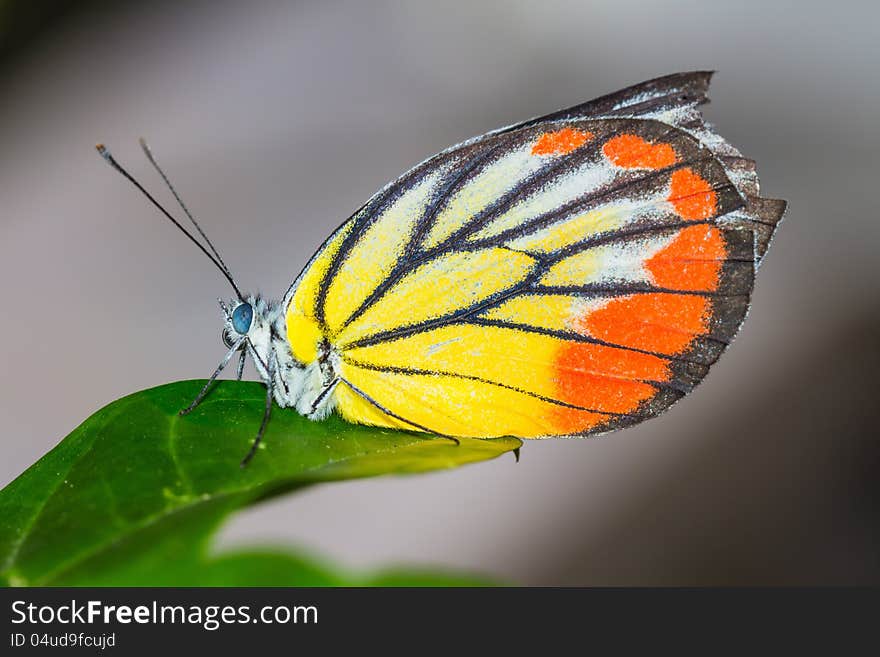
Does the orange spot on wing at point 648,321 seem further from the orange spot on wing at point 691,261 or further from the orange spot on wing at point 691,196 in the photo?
the orange spot on wing at point 691,196

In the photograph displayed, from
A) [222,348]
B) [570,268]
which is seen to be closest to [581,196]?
[570,268]

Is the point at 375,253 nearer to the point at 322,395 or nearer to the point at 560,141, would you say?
the point at 322,395

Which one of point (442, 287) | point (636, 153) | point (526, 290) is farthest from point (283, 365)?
point (636, 153)

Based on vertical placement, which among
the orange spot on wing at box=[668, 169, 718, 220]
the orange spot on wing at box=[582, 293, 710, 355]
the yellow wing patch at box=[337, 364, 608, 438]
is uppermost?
the orange spot on wing at box=[668, 169, 718, 220]

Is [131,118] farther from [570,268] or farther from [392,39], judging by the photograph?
[570,268]

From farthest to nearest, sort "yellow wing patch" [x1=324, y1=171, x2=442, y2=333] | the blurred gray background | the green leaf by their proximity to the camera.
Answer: the blurred gray background → "yellow wing patch" [x1=324, y1=171, x2=442, y2=333] → the green leaf

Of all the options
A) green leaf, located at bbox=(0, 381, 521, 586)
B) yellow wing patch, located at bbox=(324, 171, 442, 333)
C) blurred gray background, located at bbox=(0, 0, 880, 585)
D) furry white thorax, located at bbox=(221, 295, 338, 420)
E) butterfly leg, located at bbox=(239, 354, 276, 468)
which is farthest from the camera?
blurred gray background, located at bbox=(0, 0, 880, 585)

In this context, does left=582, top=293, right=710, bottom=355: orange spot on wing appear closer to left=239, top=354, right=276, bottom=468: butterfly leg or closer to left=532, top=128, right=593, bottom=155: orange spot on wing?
left=532, top=128, right=593, bottom=155: orange spot on wing

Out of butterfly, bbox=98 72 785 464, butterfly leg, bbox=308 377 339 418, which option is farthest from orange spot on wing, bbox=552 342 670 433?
butterfly leg, bbox=308 377 339 418
